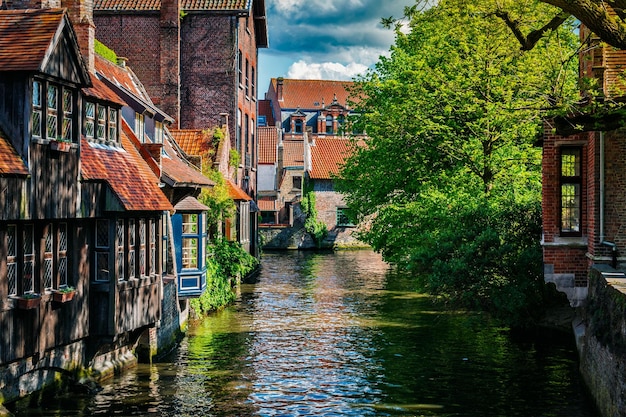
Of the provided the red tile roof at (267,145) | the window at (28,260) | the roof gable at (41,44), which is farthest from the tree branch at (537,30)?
the red tile roof at (267,145)

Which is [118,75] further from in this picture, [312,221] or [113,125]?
[312,221]

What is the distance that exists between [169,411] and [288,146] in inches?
2151

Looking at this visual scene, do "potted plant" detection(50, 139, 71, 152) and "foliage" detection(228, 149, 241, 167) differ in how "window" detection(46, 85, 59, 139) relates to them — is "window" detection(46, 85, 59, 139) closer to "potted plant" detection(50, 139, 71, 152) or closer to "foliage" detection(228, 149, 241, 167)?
"potted plant" detection(50, 139, 71, 152)

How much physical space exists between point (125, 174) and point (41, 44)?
4.34 meters

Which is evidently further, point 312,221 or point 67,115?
point 312,221

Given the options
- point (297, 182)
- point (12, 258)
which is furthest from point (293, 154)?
point (12, 258)

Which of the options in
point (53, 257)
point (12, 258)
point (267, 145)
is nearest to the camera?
point (12, 258)

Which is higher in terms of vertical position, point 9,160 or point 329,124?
point 329,124

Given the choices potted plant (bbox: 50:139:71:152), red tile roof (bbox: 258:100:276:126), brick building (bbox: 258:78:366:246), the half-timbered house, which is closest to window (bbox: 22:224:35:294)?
the half-timbered house

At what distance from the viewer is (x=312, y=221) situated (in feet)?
216

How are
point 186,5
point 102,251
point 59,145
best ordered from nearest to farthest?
point 59,145
point 102,251
point 186,5

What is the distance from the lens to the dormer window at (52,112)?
1591cm

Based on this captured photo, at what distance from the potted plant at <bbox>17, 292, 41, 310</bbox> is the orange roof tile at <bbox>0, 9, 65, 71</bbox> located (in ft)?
13.0

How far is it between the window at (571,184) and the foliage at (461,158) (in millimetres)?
1234
